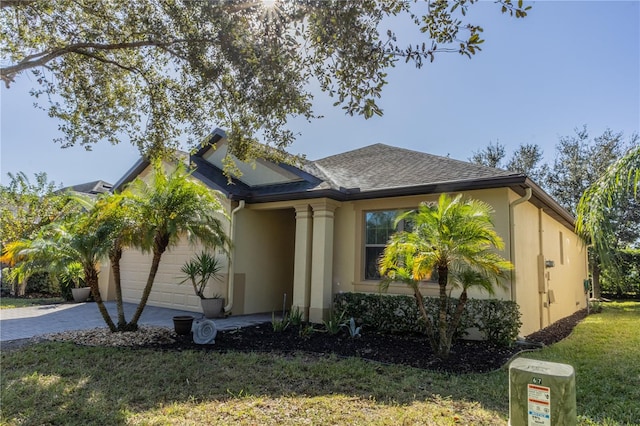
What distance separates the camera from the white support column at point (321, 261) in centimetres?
973

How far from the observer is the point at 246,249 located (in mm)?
11477

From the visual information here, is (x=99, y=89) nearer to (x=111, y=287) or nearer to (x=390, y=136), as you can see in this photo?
(x=111, y=287)

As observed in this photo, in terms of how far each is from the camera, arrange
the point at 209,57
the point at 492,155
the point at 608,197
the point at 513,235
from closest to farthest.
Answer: the point at 608,197 → the point at 209,57 → the point at 513,235 → the point at 492,155

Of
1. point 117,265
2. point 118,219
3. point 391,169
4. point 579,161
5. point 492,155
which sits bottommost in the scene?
point 117,265

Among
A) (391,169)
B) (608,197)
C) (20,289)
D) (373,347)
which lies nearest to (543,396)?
(608,197)

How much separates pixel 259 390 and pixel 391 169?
25.0ft

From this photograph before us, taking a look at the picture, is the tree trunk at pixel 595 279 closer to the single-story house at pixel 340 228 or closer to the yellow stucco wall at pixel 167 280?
the single-story house at pixel 340 228

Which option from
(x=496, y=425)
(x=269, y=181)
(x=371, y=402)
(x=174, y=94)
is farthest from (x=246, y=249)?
(x=496, y=425)

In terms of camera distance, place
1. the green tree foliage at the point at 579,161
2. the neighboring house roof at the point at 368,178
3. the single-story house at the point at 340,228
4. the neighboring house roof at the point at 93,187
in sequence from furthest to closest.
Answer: the green tree foliage at the point at 579,161 → the neighboring house roof at the point at 93,187 → the single-story house at the point at 340,228 → the neighboring house roof at the point at 368,178

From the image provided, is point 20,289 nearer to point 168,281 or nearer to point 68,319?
point 68,319

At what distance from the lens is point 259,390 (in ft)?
16.5

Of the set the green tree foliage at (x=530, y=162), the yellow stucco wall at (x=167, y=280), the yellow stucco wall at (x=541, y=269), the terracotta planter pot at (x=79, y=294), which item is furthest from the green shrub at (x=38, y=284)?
the green tree foliage at (x=530, y=162)

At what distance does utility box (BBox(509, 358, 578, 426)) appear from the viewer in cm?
214

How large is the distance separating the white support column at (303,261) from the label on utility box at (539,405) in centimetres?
806
